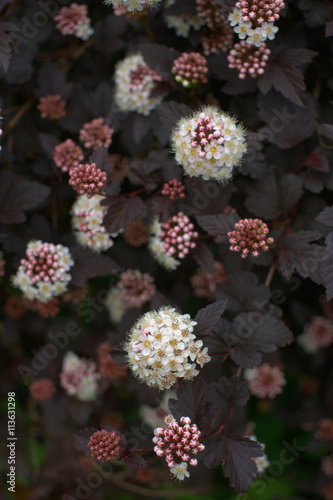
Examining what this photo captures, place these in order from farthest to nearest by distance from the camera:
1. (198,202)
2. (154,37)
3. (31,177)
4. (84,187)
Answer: (31,177) → (154,37) → (198,202) → (84,187)

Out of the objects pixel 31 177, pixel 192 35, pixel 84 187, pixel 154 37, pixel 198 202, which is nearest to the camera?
pixel 84 187

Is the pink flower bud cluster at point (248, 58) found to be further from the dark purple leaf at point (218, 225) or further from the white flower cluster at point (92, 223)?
the white flower cluster at point (92, 223)

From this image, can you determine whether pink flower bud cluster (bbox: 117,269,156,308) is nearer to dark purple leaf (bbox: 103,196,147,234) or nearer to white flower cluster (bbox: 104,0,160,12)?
dark purple leaf (bbox: 103,196,147,234)

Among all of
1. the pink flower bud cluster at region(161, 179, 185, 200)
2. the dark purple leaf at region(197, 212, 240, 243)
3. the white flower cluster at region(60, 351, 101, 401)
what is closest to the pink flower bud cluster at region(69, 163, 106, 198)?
the pink flower bud cluster at region(161, 179, 185, 200)

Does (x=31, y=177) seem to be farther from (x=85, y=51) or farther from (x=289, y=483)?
(x=289, y=483)

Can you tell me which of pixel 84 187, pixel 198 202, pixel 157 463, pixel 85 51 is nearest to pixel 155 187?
pixel 198 202

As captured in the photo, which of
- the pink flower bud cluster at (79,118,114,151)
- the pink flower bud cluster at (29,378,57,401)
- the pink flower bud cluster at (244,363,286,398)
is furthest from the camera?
the pink flower bud cluster at (29,378,57,401)

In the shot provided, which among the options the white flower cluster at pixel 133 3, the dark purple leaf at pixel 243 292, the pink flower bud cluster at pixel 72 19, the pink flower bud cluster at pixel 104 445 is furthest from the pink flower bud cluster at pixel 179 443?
the pink flower bud cluster at pixel 72 19

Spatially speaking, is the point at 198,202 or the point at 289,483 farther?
the point at 289,483
